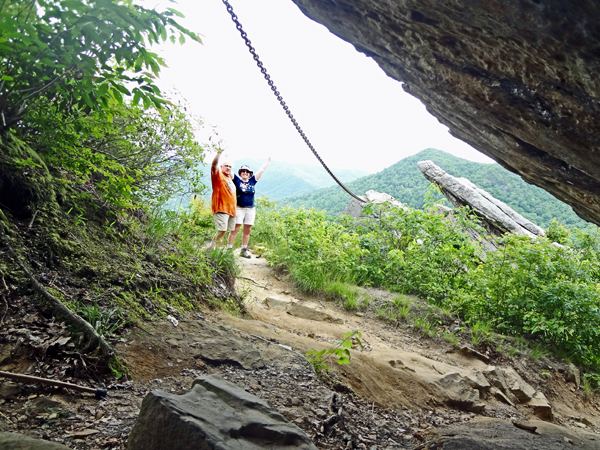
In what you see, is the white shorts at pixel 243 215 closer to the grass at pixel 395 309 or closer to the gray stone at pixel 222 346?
the grass at pixel 395 309

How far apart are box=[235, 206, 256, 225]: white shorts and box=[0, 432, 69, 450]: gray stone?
18.7 ft

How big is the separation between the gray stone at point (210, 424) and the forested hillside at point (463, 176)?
76.5 ft

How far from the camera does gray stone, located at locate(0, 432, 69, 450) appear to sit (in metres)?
1.51

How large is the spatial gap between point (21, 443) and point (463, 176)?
130 ft

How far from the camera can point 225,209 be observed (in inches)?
250

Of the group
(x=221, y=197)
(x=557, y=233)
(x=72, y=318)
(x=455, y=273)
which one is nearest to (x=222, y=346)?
(x=72, y=318)

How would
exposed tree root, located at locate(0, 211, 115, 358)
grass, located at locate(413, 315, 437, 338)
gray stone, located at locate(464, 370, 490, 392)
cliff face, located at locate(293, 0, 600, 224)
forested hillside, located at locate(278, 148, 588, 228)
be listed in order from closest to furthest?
cliff face, located at locate(293, 0, 600, 224) < exposed tree root, located at locate(0, 211, 115, 358) < gray stone, located at locate(464, 370, 490, 392) < grass, located at locate(413, 315, 437, 338) < forested hillside, located at locate(278, 148, 588, 228)

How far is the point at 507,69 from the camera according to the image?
7.98 feet

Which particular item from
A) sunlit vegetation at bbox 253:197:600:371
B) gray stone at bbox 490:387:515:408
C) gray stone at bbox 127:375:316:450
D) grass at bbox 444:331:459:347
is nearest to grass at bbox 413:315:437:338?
sunlit vegetation at bbox 253:197:600:371

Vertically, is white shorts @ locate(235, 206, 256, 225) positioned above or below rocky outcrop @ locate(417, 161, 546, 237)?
below

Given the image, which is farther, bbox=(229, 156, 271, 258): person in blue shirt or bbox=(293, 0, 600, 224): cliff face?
bbox=(229, 156, 271, 258): person in blue shirt

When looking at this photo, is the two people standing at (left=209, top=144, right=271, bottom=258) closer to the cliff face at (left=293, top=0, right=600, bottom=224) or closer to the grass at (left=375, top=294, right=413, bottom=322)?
the grass at (left=375, top=294, right=413, bottom=322)

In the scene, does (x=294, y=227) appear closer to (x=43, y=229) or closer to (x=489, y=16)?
(x=43, y=229)

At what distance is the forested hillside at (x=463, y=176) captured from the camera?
27891 mm
